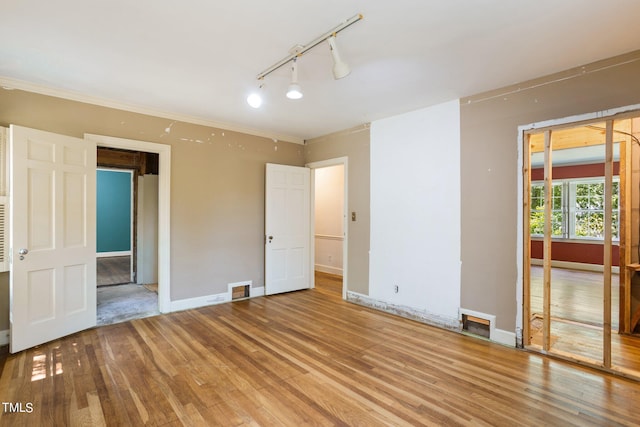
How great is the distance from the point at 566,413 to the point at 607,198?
1.75m

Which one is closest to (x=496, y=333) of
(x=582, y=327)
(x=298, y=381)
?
(x=582, y=327)

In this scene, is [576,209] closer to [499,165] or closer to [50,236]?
[499,165]

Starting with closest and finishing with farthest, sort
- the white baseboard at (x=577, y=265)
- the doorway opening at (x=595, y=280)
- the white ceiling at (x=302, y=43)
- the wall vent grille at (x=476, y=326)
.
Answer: the white ceiling at (x=302, y=43) < the doorway opening at (x=595, y=280) < the wall vent grille at (x=476, y=326) < the white baseboard at (x=577, y=265)

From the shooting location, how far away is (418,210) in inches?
155

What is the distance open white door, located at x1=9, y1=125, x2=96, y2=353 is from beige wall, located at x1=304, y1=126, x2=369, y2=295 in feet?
10.8

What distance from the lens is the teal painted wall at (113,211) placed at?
29.2ft

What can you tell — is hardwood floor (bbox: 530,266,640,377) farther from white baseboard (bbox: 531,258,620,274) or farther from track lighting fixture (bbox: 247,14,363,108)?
track lighting fixture (bbox: 247,14,363,108)

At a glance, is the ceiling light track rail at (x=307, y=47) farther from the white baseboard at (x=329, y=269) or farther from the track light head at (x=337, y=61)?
the white baseboard at (x=329, y=269)

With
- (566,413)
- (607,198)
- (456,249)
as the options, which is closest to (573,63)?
(607,198)

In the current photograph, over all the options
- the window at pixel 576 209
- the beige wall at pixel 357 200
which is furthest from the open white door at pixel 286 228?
the window at pixel 576 209

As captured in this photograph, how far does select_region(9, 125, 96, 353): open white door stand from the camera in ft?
9.50

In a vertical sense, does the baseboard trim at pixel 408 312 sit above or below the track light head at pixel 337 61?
below

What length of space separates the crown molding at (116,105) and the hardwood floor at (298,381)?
260 cm

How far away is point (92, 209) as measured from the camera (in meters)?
3.52
